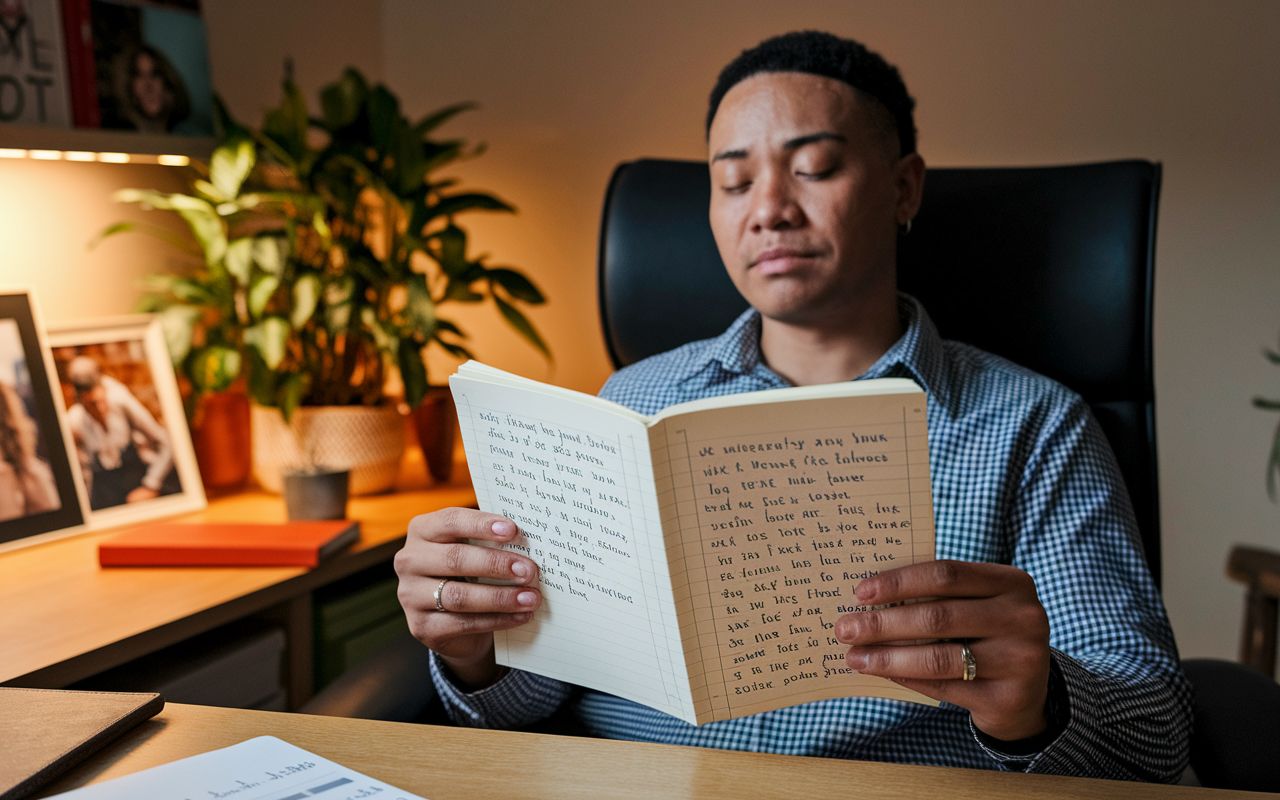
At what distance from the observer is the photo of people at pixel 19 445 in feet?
3.81

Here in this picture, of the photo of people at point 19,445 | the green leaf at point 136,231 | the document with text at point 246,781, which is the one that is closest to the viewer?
the document with text at point 246,781

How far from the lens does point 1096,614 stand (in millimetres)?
824

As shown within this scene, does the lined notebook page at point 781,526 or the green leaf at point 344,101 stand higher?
the green leaf at point 344,101

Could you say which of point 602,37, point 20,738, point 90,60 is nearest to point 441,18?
point 602,37

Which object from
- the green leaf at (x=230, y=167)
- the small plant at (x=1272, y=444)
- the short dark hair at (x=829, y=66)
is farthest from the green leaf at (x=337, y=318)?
the small plant at (x=1272, y=444)

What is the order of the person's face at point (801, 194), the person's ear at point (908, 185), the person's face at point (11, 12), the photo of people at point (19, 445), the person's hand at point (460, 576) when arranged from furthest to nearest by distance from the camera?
the person's face at point (11, 12)
the photo of people at point (19, 445)
the person's ear at point (908, 185)
the person's face at point (801, 194)
the person's hand at point (460, 576)

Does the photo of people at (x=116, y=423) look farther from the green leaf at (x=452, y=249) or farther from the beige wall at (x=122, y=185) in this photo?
the green leaf at (x=452, y=249)

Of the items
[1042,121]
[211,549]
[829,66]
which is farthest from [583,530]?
[1042,121]

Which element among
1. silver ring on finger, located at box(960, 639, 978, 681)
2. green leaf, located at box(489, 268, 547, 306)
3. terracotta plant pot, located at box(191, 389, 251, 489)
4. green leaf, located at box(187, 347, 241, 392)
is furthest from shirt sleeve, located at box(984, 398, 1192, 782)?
terracotta plant pot, located at box(191, 389, 251, 489)

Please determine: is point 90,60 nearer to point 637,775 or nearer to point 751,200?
point 751,200

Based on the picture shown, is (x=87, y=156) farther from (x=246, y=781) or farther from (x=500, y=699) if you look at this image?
(x=246, y=781)

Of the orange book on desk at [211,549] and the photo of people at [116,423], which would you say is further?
the photo of people at [116,423]

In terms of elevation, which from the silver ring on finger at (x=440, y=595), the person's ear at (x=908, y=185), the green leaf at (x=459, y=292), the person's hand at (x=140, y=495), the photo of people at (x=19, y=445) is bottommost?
the person's hand at (x=140, y=495)

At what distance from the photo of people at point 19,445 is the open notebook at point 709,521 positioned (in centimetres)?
84
